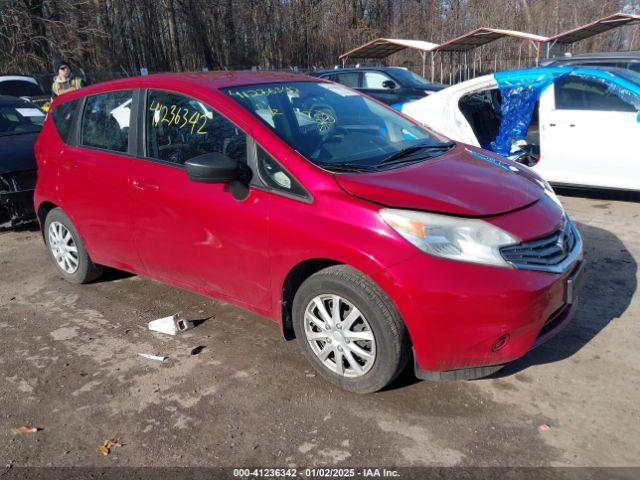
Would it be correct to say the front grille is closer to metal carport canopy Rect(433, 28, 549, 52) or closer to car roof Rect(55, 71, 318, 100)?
car roof Rect(55, 71, 318, 100)

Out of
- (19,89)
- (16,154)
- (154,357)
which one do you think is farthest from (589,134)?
(19,89)

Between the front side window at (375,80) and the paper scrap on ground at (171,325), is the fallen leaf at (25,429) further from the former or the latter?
the front side window at (375,80)

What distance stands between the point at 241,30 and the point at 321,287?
1013 inches

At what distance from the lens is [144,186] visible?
152 inches

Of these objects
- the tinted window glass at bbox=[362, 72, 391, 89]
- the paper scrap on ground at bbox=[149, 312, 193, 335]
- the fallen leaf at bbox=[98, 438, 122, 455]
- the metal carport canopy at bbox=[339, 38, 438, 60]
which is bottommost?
the fallen leaf at bbox=[98, 438, 122, 455]

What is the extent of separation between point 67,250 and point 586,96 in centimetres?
588

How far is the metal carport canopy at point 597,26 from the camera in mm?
18906

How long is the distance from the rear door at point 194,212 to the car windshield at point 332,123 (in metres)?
0.28

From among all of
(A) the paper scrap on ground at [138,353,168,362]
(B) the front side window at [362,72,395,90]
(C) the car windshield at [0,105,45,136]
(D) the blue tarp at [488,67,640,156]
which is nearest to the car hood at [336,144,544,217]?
(A) the paper scrap on ground at [138,353,168,362]

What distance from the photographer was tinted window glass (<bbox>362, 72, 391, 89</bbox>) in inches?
498

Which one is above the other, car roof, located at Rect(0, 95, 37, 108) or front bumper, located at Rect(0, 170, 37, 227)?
car roof, located at Rect(0, 95, 37, 108)

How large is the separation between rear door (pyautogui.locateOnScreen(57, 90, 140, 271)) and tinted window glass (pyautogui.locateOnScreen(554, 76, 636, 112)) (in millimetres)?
5123

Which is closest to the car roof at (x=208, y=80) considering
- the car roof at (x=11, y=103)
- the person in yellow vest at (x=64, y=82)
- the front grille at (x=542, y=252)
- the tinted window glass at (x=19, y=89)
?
the front grille at (x=542, y=252)

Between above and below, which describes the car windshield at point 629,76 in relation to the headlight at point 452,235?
above
